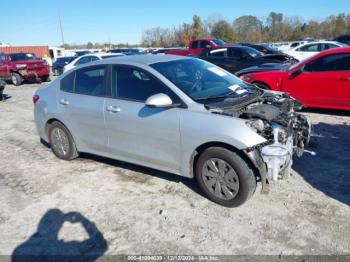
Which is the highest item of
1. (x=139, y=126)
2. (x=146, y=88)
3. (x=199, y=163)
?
(x=146, y=88)

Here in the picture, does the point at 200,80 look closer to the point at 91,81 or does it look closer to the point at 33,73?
the point at 91,81

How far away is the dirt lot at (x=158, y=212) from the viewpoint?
10.5 feet

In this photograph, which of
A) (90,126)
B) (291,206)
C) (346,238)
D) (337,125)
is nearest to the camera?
(346,238)

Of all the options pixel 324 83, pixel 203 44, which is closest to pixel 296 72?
pixel 324 83

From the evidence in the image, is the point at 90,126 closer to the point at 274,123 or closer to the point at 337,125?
the point at 274,123

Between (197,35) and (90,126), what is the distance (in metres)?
65.2

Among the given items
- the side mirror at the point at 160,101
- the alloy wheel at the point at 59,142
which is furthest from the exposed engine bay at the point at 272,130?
the alloy wheel at the point at 59,142

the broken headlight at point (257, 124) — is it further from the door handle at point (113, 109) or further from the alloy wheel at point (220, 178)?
the door handle at point (113, 109)

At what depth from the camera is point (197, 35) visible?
219 feet

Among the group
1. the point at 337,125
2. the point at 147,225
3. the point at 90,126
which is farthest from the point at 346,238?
the point at 337,125

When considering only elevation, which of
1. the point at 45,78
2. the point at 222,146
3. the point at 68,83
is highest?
the point at 68,83

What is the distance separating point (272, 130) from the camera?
3.67 metres

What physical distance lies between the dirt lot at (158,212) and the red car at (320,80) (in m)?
2.31

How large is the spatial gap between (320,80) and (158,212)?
5516 mm
